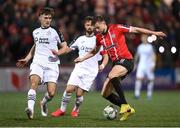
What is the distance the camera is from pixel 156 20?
3275cm

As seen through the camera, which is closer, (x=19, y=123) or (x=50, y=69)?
(x=19, y=123)

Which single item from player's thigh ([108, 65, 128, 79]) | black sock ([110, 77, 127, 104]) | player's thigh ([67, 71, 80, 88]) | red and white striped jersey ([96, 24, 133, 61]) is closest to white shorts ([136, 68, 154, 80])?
player's thigh ([67, 71, 80, 88])

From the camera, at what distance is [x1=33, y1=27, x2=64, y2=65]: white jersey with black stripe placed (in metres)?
15.6

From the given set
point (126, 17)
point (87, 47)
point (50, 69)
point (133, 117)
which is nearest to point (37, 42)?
point (50, 69)

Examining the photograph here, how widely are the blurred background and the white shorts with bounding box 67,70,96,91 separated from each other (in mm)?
9948

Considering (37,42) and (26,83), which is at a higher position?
(37,42)

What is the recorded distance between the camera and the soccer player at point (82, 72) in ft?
54.6

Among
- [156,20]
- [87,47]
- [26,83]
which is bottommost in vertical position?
[26,83]

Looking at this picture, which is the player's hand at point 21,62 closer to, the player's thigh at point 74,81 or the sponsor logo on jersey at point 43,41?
the sponsor logo on jersey at point 43,41

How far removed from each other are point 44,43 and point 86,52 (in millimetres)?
1701

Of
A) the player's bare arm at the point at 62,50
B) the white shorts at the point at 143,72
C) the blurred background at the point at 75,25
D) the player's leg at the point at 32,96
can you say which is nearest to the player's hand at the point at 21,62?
the player's leg at the point at 32,96

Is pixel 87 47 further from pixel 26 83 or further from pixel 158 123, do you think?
pixel 26 83

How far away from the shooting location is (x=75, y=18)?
30.5 metres

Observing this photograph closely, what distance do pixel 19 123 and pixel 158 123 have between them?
2883mm
